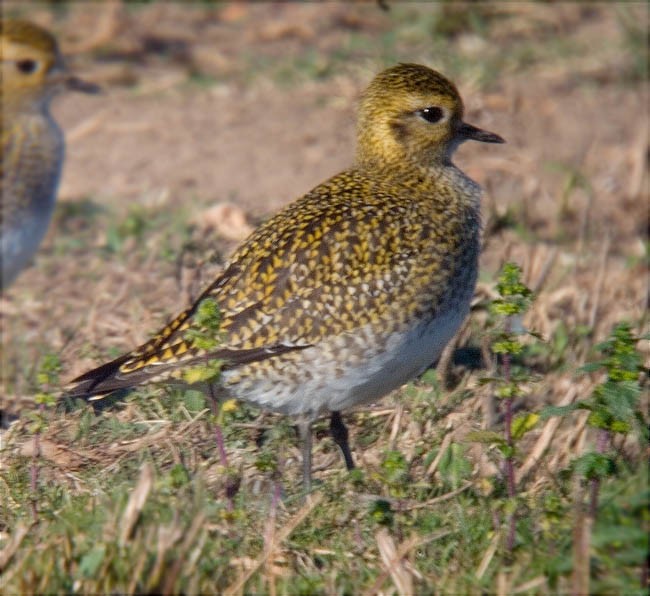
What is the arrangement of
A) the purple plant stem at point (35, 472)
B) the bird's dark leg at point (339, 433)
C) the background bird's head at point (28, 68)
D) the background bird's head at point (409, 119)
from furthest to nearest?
the background bird's head at point (28, 68)
the background bird's head at point (409, 119)
the bird's dark leg at point (339, 433)
the purple plant stem at point (35, 472)

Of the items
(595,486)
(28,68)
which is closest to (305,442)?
(595,486)

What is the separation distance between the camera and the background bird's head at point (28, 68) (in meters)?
7.79

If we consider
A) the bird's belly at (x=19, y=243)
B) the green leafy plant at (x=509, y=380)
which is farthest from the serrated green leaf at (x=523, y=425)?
the bird's belly at (x=19, y=243)

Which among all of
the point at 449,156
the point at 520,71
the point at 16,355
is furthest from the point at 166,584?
the point at 520,71

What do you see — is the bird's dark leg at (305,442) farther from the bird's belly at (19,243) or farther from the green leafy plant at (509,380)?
the bird's belly at (19,243)

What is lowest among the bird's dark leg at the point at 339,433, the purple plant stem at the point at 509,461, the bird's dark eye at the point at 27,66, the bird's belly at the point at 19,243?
the bird's belly at the point at 19,243

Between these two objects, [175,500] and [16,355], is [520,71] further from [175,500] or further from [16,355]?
[175,500]

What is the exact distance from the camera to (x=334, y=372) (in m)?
5.00

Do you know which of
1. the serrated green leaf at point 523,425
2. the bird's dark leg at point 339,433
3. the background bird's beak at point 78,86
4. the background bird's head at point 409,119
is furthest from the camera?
the background bird's beak at point 78,86

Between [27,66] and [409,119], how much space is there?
3005mm

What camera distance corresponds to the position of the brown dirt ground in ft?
23.3

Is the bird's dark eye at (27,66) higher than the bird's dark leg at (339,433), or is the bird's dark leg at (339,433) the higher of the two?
the bird's dark eye at (27,66)

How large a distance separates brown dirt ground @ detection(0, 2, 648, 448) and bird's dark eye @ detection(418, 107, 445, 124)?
4.48 feet

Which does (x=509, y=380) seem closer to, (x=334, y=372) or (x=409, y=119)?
(x=334, y=372)
